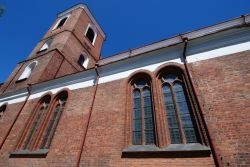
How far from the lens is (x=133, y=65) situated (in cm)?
811

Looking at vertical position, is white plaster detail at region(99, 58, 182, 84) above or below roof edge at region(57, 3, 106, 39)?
below

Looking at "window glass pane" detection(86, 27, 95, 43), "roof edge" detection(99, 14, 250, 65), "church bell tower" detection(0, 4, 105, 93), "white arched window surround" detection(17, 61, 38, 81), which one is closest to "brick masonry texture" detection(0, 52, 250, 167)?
"roof edge" detection(99, 14, 250, 65)

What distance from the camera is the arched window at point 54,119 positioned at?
797 cm

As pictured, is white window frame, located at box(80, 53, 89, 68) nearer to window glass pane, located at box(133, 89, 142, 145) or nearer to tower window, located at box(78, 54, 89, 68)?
tower window, located at box(78, 54, 89, 68)

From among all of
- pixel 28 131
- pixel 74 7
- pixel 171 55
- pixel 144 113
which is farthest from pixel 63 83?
pixel 74 7

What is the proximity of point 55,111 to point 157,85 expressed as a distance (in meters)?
5.68

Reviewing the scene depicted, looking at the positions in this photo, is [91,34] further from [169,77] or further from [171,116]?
[171,116]

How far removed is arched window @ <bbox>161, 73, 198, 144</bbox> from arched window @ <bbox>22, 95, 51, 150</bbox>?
21.2ft

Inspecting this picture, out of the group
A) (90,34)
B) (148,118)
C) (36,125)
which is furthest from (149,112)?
(90,34)

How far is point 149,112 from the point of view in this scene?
6.50m

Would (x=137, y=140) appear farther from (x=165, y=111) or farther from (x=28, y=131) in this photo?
(x=28, y=131)

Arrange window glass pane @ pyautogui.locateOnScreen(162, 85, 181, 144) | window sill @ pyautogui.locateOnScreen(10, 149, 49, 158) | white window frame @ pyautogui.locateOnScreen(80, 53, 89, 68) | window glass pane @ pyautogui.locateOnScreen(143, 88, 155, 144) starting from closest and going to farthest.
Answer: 1. window glass pane @ pyautogui.locateOnScreen(162, 85, 181, 144)
2. window glass pane @ pyautogui.locateOnScreen(143, 88, 155, 144)
3. window sill @ pyautogui.locateOnScreen(10, 149, 49, 158)
4. white window frame @ pyautogui.locateOnScreen(80, 53, 89, 68)

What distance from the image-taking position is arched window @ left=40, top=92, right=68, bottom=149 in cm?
797

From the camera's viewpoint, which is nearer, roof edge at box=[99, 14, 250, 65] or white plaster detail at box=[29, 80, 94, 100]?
roof edge at box=[99, 14, 250, 65]
